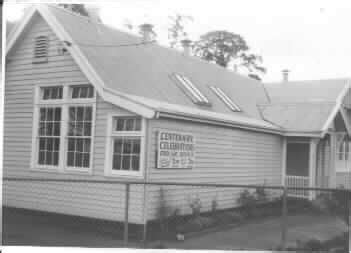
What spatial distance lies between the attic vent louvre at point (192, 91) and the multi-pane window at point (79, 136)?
3273mm

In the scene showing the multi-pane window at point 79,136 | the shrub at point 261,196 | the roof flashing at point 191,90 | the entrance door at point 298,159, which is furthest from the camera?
the entrance door at point 298,159

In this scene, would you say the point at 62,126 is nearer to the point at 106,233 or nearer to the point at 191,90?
the point at 106,233

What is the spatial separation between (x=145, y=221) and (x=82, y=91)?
3661 mm

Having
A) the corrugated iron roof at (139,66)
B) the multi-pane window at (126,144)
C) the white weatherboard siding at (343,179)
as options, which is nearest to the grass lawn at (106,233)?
the multi-pane window at (126,144)

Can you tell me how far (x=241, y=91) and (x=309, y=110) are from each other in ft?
8.68

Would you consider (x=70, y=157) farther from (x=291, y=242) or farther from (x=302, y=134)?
(x=302, y=134)

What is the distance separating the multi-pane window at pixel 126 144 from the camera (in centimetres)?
1120

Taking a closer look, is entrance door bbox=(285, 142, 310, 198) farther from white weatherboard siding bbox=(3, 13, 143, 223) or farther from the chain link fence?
white weatherboard siding bbox=(3, 13, 143, 223)

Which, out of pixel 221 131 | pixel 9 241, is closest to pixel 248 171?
pixel 221 131

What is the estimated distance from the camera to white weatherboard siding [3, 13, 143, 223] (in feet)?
36.5

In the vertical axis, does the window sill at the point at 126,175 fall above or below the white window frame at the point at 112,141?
below

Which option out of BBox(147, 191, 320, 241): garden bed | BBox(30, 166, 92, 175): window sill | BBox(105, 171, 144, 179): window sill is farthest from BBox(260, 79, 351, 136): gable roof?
BBox(30, 166, 92, 175): window sill

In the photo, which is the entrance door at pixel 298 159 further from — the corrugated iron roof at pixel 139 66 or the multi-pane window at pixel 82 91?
the multi-pane window at pixel 82 91

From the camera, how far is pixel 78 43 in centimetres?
1162
